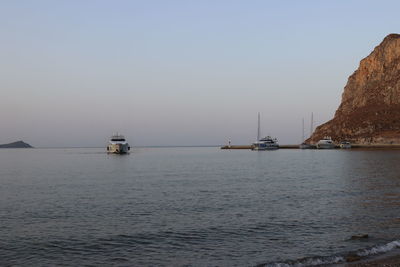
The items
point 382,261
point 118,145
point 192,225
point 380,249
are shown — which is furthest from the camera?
point 118,145

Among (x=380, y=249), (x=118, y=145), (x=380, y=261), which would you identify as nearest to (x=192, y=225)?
(x=380, y=249)

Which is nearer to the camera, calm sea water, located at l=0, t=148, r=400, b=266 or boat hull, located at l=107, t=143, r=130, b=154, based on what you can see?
calm sea water, located at l=0, t=148, r=400, b=266

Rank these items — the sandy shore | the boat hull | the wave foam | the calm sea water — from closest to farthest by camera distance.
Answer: the sandy shore < the wave foam < the calm sea water < the boat hull

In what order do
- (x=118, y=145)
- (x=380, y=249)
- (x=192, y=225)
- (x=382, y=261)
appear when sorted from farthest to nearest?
(x=118, y=145)
(x=192, y=225)
(x=380, y=249)
(x=382, y=261)

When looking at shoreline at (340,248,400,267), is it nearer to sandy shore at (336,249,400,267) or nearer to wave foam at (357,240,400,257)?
sandy shore at (336,249,400,267)

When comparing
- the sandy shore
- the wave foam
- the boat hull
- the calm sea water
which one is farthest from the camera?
the boat hull

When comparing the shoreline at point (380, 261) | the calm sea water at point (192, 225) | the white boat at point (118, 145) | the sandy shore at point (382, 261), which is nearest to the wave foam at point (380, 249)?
the calm sea water at point (192, 225)

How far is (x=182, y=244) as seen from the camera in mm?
22719

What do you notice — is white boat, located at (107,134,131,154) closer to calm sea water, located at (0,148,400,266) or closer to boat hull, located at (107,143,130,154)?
boat hull, located at (107,143,130,154)

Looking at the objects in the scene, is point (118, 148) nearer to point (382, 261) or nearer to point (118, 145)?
point (118, 145)

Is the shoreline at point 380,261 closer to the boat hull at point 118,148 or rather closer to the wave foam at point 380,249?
the wave foam at point 380,249

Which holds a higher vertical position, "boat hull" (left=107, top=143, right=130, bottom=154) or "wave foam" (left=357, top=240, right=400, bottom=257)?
"boat hull" (left=107, top=143, right=130, bottom=154)

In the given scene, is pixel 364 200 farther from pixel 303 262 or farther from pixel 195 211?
pixel 303 262

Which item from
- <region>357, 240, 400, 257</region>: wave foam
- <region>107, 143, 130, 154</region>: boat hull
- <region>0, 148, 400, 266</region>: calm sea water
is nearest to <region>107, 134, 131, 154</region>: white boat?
<region>107, 143, 130, 154</region>: boat hull
